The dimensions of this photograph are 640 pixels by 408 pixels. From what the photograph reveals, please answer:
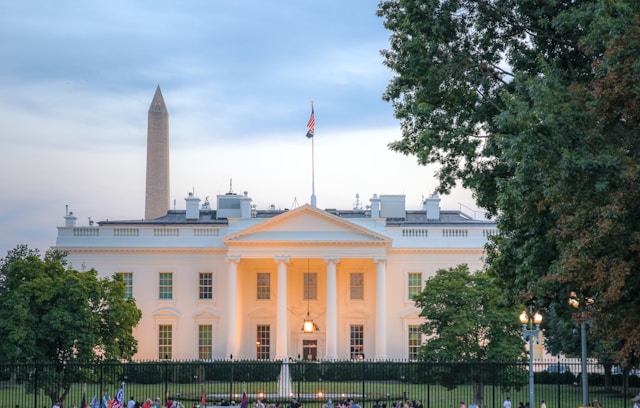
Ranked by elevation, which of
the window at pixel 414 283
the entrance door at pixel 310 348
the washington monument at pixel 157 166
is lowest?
the entrance door at pixel 310 348

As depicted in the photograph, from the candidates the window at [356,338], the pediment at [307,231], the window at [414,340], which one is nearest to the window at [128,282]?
the pediment at [307,231]

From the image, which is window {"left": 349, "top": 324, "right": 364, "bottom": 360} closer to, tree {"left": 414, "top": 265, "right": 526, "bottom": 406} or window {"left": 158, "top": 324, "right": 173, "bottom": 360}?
window {"left": 158, "top": 324, "right": 173, "bottom": 360}

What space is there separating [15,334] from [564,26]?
3080cm

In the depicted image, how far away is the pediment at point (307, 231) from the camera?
77875 millimetres

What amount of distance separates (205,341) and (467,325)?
28.6 metres

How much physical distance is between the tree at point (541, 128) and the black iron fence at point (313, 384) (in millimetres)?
11305

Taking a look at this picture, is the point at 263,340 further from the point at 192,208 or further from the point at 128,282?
the point at 192,208

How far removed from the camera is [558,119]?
22.5m

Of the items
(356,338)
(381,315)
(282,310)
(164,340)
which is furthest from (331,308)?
(164,340)

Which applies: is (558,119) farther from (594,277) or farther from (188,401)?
(188,401)

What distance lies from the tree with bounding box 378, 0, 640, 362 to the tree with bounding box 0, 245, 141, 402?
2381 centimetres

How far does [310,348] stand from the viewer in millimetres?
81125

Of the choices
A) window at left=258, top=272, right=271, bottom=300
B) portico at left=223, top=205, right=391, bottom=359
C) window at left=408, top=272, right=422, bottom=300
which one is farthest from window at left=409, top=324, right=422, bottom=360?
window at left=258, top=272, right=271, bottom=300

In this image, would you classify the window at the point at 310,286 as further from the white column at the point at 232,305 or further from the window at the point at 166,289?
the window at the point at 166,289
